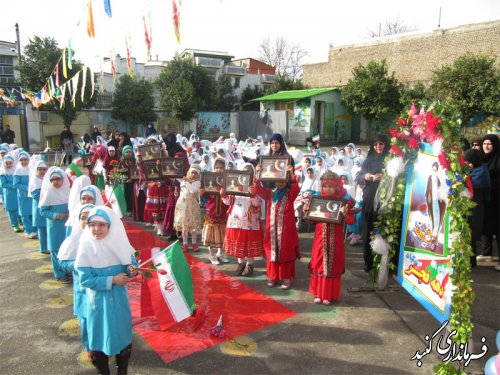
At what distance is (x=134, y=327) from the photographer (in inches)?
168

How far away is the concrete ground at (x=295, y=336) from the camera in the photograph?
3.56 metres

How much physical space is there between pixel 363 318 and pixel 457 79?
59.7ft

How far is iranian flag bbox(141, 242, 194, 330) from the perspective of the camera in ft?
12.1

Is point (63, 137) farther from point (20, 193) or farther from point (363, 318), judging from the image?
point (363, 318)

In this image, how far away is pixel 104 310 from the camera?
3.02 m

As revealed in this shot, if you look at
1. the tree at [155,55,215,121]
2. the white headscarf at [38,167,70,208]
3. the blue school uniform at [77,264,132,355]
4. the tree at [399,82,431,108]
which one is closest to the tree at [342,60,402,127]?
the tree at [399,82,431,108]

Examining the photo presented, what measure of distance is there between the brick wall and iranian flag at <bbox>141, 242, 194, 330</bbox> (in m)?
23.2

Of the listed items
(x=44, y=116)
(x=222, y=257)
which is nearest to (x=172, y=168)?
(x=222, y=257)

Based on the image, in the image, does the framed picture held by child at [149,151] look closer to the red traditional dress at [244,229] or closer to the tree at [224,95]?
the red traditional dress at [244,229]

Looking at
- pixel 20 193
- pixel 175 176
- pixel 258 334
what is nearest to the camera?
pixel 258 334

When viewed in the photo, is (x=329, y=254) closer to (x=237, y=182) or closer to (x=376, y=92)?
(x=237, y=182)

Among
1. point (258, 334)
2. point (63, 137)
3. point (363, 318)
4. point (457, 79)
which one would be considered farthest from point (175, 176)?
point (457, 79)

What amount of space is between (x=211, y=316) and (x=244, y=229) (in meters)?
1.41

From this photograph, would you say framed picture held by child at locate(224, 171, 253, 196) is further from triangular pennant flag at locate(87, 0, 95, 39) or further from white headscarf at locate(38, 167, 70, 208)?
triangular pennant flag at locate(87, 0, 95, 39)
